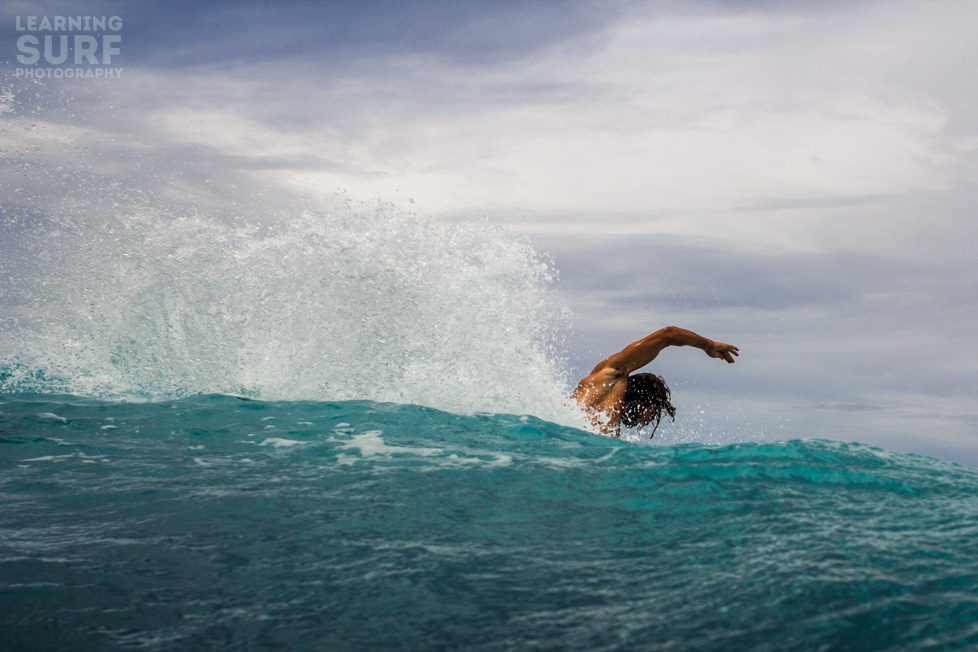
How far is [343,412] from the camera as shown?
8.59m

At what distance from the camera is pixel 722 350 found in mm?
9453

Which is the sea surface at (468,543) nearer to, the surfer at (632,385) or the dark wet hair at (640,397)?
the surfer at (632,385)

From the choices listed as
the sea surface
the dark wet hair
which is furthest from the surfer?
the sea surface

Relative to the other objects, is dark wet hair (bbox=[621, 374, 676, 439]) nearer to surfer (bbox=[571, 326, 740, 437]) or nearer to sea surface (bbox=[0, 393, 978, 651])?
surfer (bbox=[571, 326, 740, 437])

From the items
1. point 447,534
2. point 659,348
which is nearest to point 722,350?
point 659,348

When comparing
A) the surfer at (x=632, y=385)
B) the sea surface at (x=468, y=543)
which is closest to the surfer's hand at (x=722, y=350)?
the surfer at (x=632, y=385)

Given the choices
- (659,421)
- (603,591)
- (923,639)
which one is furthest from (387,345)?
(923,639)

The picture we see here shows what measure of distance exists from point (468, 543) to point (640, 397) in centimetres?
540

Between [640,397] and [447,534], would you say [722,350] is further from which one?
[447,534]

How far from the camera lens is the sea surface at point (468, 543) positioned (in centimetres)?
361

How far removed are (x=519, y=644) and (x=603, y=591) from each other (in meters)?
0.77

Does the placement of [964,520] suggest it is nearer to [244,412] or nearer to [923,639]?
[923,639]

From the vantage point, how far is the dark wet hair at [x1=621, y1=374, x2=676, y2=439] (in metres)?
9.66

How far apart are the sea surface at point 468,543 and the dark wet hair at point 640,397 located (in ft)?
6.91
